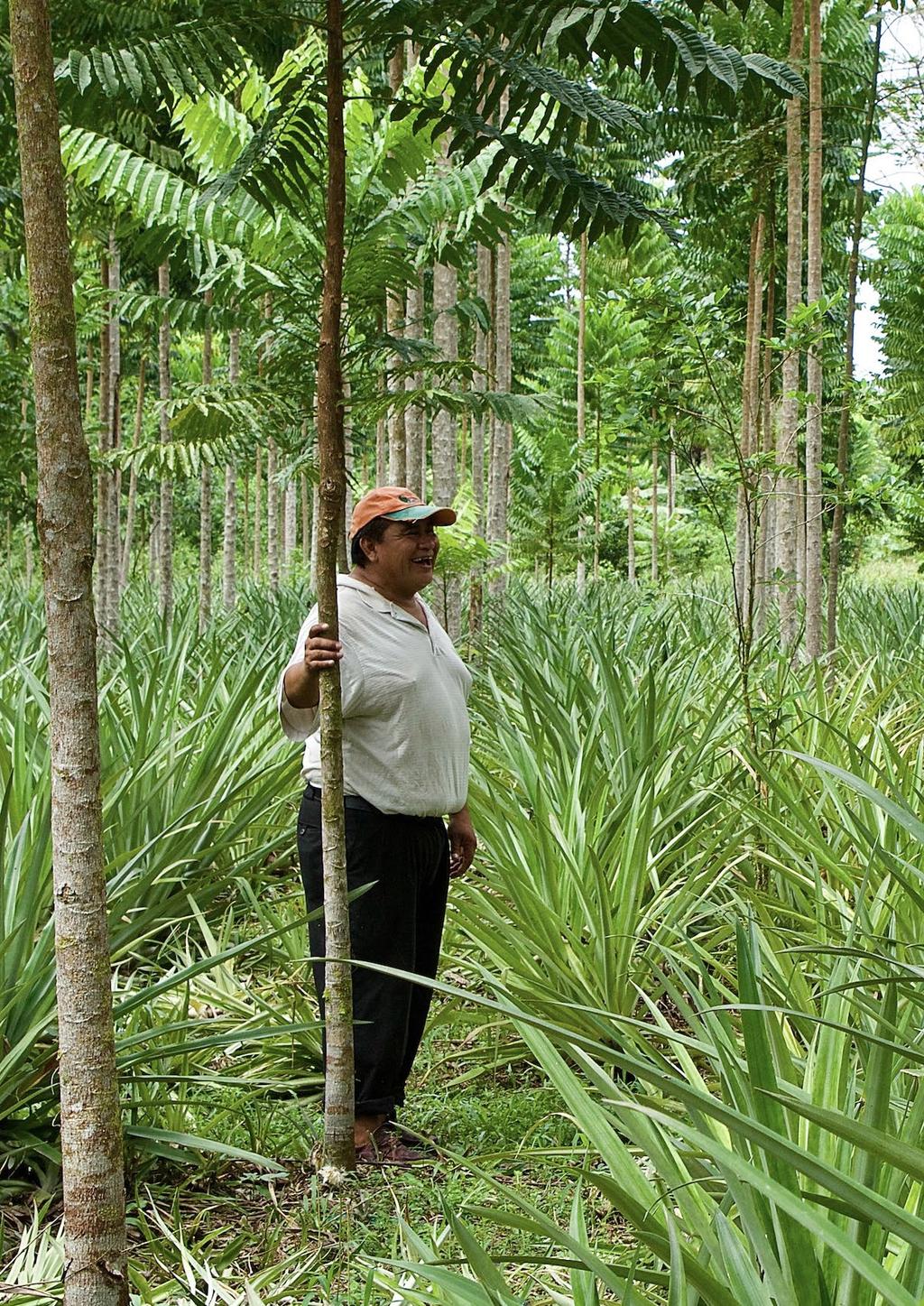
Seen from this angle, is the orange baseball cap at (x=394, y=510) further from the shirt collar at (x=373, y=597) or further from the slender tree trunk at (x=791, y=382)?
the slender tree trunk at (x=791, y=382)

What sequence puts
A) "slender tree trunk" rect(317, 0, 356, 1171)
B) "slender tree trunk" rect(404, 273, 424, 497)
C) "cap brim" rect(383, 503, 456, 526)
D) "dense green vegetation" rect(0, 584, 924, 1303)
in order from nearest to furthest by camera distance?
"dense green vegetation" rect(0, 584, 924, 1303), "slender tree trunk" rect(317, 0, 356, 1171), "cap brim" rect(383, 503, 456, 526), "slender tree trunk" rect(404, 273, 424, 497)

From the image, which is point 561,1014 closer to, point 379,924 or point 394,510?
point 379,924

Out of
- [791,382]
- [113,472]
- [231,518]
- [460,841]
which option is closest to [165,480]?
[113,472]

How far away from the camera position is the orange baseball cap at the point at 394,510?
3449mm

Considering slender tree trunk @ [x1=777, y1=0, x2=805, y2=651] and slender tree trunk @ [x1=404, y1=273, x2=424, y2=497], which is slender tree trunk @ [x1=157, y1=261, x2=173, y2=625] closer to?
slender tree trunk @ [x1=404, y1=273, x2=424, y2=497]

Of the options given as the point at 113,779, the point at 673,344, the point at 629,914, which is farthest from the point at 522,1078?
the point at 673,344

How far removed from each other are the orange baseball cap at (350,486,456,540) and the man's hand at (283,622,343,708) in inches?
20.5

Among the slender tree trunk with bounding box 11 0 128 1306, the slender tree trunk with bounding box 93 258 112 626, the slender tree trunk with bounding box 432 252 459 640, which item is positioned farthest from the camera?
the slender tree trunk with bounding box 93 258 112 626

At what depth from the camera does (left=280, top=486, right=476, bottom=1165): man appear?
Answer: 3.39 meters

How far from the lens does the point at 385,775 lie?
3408 millimetres

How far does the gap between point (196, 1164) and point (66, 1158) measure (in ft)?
3.93

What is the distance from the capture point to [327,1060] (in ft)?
10.2

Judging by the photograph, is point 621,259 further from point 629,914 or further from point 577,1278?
point 577,1278

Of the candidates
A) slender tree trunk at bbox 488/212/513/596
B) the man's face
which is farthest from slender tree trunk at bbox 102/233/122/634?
the man's face
